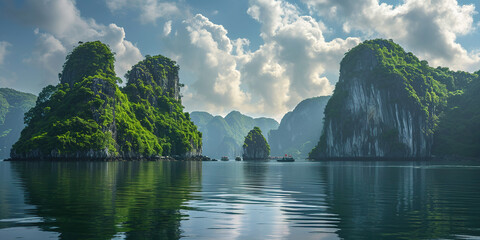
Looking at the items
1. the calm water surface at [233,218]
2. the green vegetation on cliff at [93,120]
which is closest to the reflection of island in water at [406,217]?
the calm water surface at [233,218]

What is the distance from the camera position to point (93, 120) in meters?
133

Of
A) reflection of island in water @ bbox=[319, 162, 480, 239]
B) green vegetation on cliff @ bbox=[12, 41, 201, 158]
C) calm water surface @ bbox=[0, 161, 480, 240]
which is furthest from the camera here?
green vegetation on cliff @ bbox=[12, 41, 201, 158]

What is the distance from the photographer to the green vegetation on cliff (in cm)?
12206

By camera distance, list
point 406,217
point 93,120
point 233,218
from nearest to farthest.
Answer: point 233,218 → point 406,217 → point 93,120

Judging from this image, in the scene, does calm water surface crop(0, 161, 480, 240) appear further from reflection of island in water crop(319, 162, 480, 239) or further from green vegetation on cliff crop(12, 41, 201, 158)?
green vegetation on cliff crop(12, 41, 201, 158)

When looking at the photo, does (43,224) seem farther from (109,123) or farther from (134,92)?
(134,92)

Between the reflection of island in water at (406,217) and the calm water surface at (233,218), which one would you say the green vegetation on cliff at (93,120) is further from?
the reflection of island in water at (406,217)

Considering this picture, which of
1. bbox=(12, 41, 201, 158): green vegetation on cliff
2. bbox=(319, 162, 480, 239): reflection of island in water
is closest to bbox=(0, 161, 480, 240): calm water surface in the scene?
bbox=(319, 162, 480, 239): reflection of island in water

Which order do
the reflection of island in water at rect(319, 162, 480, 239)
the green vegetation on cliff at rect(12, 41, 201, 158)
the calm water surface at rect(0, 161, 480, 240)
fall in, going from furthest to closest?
the green vegetation on cliff at rect(12, 41, 201, 158) < the reflection of island in water at rect(319, 162, 480, 239) < the calm water surface at rect(0, 161, 480, 240)

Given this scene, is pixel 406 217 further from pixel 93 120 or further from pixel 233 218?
pixel 93 120

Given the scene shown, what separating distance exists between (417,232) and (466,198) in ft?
48.0

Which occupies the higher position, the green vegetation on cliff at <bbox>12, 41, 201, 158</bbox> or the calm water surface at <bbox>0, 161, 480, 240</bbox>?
the green vegetation on cliff at <bbox>12, 41, 201, 158</bbox>

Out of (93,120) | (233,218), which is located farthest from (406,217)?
(93,120)

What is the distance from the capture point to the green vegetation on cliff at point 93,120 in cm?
12206
